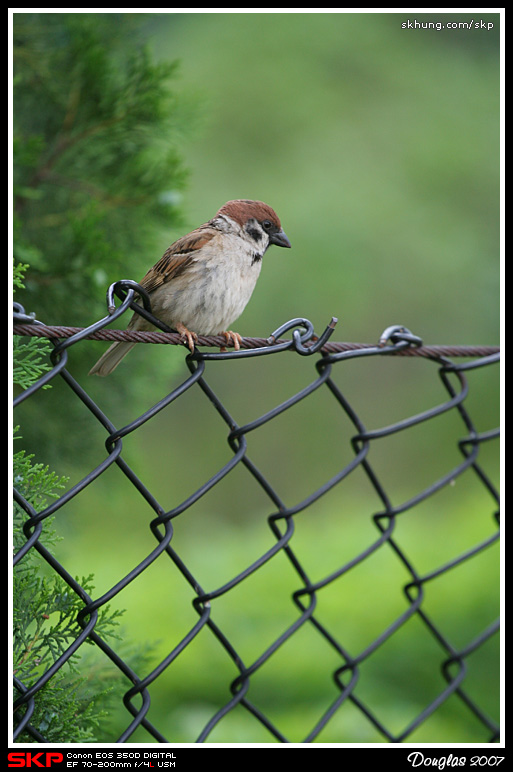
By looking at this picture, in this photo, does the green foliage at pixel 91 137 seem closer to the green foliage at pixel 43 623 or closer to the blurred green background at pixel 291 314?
the blurred green background at pixel 291 314

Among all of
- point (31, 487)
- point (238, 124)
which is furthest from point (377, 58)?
point (31, 487)

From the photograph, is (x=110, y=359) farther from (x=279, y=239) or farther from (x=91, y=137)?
(x=91, y=137)

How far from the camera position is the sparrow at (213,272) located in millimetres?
1965

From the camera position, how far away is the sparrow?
6.45ft

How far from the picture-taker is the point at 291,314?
5.10 m

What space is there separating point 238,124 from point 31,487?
15.7ft

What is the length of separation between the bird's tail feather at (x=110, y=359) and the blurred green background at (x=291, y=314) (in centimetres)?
42
